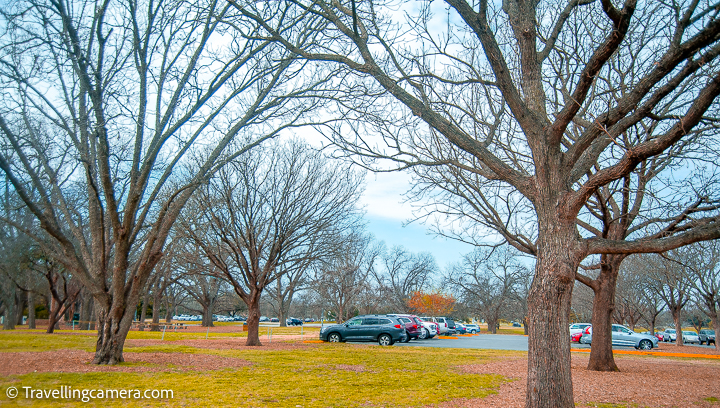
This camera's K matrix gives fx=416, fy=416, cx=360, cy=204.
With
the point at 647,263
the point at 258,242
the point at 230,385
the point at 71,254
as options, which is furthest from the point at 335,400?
the point at 647,263

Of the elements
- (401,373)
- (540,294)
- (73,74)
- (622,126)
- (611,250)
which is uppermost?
(73,74)

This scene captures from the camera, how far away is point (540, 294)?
210 inches

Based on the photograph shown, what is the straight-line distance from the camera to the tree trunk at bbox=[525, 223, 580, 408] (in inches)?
199

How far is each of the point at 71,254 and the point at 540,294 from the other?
9.64m

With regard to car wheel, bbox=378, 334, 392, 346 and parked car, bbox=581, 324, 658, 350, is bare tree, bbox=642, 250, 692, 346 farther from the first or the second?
car wheel, bbox=378, 334, 392, 346

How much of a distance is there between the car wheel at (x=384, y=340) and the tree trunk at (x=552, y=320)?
58.2 feet

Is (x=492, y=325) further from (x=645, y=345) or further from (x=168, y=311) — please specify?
(x=168, y=311)

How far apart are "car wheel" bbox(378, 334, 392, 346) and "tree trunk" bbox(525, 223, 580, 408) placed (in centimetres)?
1772

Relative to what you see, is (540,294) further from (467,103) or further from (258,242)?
(258,242)

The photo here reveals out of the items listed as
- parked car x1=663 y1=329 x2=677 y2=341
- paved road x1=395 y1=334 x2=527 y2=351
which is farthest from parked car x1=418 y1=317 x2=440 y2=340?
parked car x1=663 y1=329 x2=677 y2=341

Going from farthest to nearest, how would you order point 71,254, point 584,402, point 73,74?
1. point 71,254
2. point 73,74
3. point 584,402

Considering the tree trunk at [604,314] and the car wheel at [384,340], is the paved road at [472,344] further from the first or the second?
the tree trunk at [604,314]

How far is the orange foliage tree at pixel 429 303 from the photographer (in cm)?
5512

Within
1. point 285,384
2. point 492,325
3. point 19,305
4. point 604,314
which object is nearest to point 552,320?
point 285,384
